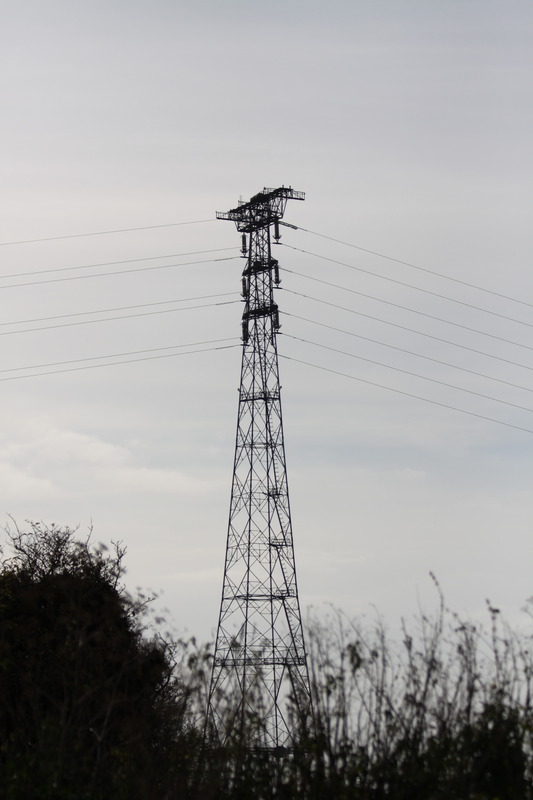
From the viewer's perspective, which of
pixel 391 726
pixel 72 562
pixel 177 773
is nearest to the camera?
pixel 391 726

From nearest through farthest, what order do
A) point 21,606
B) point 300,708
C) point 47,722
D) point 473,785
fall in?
point 473,785
point 300,708
point 47,722
point 21,606

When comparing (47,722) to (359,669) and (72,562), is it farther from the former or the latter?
(72,562)

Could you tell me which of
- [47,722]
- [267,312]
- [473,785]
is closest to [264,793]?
[473,785]

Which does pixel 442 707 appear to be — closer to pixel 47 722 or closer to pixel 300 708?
pixel 300 708

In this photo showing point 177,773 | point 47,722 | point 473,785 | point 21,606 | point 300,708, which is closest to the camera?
point 473,785

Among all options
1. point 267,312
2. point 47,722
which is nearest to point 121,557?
point 267,312

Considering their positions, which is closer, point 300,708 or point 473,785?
point 473,785

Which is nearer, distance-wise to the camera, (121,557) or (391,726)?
(391,726)

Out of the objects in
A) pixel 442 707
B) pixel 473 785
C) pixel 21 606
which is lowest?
pixel 473 785

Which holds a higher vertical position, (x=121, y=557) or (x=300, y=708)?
(x=121, y=557)

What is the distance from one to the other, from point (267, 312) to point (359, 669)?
87.2ft

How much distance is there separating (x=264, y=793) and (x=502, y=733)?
4.09 meters

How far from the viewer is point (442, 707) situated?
56.2 ft

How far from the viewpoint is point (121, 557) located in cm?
3888
